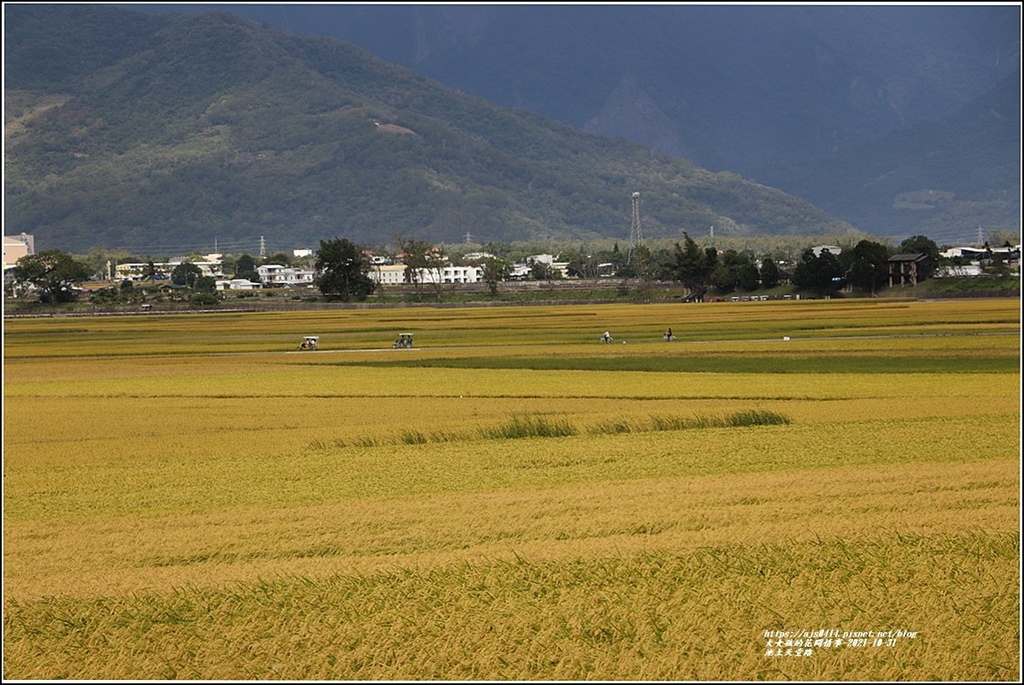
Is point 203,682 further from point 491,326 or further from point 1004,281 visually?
point 1004,281

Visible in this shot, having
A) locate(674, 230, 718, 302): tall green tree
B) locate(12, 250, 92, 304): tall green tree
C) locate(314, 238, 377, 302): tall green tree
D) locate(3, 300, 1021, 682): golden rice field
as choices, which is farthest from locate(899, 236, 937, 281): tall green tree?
locate(12, 250, 92, 304): tall green tree

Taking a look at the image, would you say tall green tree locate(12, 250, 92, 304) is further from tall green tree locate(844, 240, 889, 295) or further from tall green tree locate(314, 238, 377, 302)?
tall green tree locate(844, 240, 889, 295)

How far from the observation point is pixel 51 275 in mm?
120000

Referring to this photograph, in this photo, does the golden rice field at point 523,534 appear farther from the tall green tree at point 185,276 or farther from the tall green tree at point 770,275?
the tall green tree at point 185,276

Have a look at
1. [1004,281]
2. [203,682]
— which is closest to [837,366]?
[203,682]

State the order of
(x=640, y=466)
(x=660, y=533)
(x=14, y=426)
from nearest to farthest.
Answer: (x=660, y=533)
(x=640, y=466)
(x=14, y=426)

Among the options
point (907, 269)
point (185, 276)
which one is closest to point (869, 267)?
point (907, 269)

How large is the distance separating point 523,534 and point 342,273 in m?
102

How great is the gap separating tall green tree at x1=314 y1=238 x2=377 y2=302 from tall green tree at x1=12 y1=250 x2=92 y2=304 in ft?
84.5

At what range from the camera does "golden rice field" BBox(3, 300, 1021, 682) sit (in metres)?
9.54

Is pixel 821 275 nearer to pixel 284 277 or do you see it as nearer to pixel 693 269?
pixel 693 269

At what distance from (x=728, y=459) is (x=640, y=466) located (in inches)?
57.4

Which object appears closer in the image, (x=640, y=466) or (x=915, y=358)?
(x=640, y=466)

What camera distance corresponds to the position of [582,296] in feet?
379
